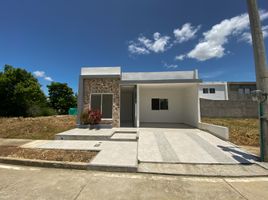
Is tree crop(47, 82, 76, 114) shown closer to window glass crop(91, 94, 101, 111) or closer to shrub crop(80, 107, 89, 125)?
window glass crop(91, 94, 101, 111)

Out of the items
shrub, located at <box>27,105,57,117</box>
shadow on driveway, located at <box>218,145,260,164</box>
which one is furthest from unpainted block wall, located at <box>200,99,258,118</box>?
shrub, located at <box>27,105,57,117</box>

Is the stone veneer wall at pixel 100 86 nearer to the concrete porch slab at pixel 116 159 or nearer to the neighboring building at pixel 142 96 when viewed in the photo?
the neighboring building at pixel 142 96

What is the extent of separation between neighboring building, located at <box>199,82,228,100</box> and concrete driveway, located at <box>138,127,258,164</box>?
19.0m

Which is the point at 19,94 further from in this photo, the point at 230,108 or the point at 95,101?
the point at 230,108

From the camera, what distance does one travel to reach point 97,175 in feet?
12.8

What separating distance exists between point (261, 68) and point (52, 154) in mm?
8376

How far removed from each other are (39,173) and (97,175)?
68.1 inches

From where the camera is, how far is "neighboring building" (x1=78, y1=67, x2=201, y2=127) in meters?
9.93

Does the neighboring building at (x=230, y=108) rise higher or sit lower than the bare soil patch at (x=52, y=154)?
higher

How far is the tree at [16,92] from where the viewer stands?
17.9 m

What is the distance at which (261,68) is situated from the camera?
4.90 meters

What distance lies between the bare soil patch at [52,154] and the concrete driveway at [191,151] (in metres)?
2.03

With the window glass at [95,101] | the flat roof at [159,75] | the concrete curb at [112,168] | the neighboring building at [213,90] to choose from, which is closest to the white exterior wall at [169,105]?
the flat roof at [159,75]

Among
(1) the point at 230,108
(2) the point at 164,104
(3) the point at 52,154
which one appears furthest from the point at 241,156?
(1) the point at 230,108
